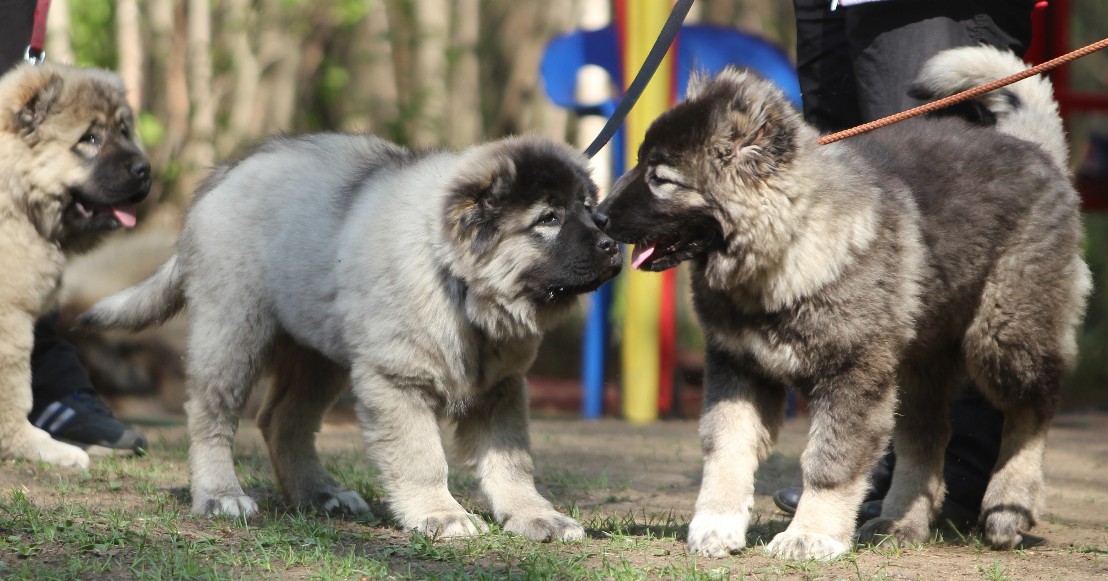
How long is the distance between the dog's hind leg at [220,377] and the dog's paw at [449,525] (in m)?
0.82

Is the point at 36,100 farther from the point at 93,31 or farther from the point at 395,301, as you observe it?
the point at 93,31

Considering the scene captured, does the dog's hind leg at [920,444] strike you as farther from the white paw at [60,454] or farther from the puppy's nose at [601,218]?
the white paw at [60,454]

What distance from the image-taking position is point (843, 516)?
3.83m

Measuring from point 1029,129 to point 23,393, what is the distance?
4575 millimetres

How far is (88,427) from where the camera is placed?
19.7 ft

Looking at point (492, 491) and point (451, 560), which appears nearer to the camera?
point (451, 560)

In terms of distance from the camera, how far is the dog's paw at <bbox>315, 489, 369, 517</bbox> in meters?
4.62

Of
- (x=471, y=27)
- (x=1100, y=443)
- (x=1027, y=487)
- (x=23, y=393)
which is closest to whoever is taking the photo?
(x=1027, y=487)

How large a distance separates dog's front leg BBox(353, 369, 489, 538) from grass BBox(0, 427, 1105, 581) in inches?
4.6

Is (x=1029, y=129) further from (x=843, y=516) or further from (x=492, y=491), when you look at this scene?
(x=492, y=491)

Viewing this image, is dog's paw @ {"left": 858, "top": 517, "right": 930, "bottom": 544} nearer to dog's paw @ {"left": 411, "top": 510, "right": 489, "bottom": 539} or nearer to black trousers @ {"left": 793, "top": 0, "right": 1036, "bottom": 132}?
dog's paw @ {"left": 411, "top": 510, "right": 489, "bottom": 539}

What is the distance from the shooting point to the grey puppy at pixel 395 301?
13.5 ft

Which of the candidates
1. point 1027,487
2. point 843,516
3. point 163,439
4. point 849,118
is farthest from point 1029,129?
point 163,439

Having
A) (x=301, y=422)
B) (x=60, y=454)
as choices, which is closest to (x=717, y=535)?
(x=301, y=422)
